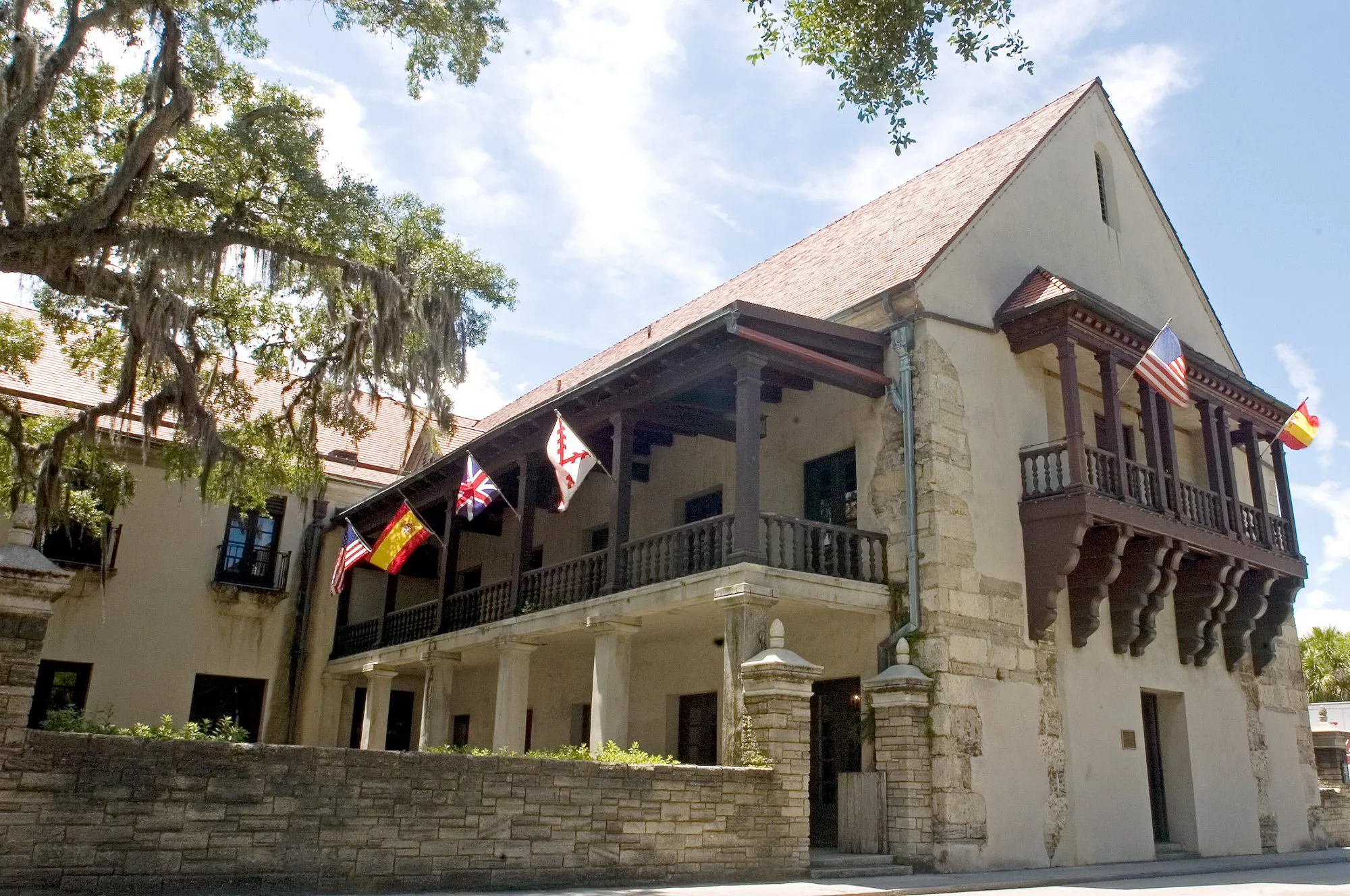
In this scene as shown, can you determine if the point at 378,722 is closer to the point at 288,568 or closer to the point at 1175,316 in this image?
the point at 288,568

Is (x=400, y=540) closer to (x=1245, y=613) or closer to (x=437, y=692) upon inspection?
(x=437, y=692)

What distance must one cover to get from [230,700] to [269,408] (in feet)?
21.8

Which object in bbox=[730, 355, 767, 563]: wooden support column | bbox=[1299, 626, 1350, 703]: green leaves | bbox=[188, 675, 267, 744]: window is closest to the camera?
bbox=[730, 355, 767, 563]: wooden support column

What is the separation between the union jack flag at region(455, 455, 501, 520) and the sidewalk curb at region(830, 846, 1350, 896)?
307 inches

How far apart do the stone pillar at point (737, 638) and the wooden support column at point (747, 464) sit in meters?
0.46

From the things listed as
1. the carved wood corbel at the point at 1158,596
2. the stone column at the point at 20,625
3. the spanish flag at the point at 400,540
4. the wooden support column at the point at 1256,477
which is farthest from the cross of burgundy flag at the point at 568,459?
the wooden support column at the point at 1256,477

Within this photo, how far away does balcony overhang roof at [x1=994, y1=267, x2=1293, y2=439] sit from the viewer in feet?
47.7

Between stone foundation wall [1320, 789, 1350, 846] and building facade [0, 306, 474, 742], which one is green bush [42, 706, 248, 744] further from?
stone foundation wall [1320, 789, 1350, 846]

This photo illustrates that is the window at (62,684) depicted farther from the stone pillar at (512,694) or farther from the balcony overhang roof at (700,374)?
the stone pillar at (512,694)

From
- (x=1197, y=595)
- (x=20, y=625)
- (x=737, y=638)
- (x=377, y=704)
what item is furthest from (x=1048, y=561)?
(x=377, y=704)

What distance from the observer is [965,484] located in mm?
13953

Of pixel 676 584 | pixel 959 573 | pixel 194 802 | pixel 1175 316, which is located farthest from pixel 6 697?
pixel 1175 316

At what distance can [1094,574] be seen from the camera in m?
14.4

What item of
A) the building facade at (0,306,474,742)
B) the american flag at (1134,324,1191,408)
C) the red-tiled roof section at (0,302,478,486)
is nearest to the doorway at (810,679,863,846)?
the american flag at (1134,324,1191,408)
